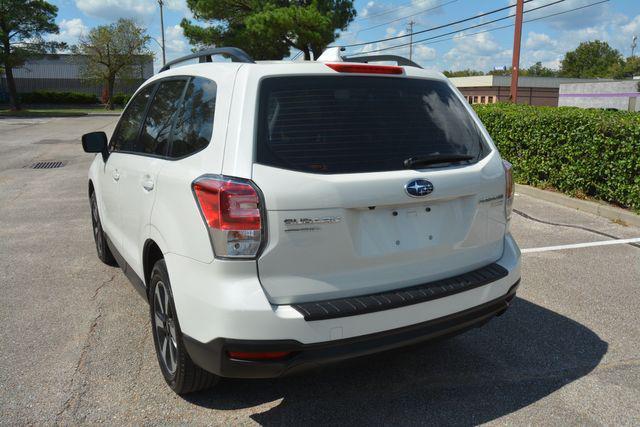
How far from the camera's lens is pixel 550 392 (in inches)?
126

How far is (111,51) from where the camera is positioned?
5328 centimetres

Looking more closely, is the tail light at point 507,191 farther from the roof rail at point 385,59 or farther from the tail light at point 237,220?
the tail light at point 237,220

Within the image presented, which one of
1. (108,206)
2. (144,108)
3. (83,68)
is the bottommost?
(108,206)

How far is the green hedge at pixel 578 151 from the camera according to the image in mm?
7477

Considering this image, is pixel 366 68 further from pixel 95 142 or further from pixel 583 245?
pixel 583 245

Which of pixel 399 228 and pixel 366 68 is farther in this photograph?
pixel 366 68

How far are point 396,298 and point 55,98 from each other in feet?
203

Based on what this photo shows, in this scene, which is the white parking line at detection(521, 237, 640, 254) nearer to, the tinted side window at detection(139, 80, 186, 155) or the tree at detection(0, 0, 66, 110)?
the tinted side window at detection(139, 80, 186, 155)

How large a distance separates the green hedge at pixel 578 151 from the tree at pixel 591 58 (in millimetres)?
113398

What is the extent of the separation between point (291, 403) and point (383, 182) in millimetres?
1342

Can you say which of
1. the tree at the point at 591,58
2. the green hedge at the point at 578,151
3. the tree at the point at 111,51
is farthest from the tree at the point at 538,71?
the green hedge at the point at 578,151

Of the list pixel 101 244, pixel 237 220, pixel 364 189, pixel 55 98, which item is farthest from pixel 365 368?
pixel 55 98

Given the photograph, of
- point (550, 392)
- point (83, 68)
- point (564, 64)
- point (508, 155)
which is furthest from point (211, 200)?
point (564, 64)

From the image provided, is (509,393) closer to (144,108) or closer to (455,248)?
(455,248)
